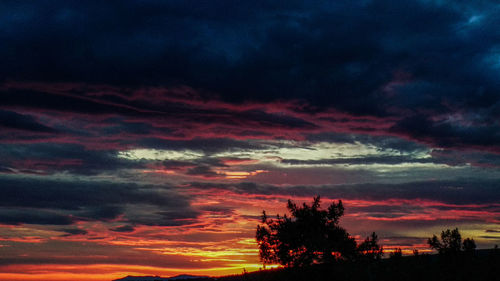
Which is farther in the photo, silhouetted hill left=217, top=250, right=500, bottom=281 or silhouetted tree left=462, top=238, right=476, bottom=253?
silhouetted tree left=462, top=238, right=476, bottom=253

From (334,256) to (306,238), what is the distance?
2.63 meters

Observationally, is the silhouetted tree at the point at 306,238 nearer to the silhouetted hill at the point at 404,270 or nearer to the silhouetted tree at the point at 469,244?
the silhouetted hill at the point at 404,270

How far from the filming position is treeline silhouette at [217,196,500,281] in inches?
1537

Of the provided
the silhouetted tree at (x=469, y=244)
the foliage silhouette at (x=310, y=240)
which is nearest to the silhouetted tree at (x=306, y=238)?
the foliage silhouette at (x=310, y=240)

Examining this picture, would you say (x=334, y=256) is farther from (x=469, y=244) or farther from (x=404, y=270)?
(x=469, y=244)

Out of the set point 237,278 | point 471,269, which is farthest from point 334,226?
point 237,278

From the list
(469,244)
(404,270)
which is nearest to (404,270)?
(404,270)

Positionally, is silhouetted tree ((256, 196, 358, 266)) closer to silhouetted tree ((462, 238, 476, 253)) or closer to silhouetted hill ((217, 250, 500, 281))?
silhouetted hill ((217, 250, 500, 281))

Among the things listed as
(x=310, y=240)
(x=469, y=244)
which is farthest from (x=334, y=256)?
(x=469, y=244)

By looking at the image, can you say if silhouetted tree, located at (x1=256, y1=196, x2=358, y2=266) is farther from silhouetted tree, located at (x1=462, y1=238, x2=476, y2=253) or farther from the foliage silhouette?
silhouetted tree, located at (x1=462, y1=238, x2=476, y2=253)

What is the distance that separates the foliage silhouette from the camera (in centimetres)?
4034

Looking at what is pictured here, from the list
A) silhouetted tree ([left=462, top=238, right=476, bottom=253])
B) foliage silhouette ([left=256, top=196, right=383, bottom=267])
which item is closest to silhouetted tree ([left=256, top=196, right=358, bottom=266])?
foliage silhouette ([left=256, top=196, right=383, bottom=267])

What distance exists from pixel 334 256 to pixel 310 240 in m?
2.20

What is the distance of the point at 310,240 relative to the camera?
4078cm
